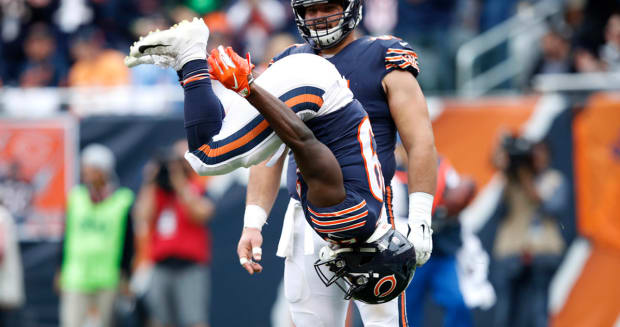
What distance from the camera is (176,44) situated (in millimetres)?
2822

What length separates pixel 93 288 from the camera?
7055 mm

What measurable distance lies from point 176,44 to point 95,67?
19.4ft

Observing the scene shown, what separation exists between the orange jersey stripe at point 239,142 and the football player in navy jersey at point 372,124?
0.59 meters

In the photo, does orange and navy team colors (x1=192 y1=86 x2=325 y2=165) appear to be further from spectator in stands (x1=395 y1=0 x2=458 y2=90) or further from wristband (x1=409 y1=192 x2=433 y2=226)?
spectator in stands (x1=395 y1=0 x2=458 y2=90)

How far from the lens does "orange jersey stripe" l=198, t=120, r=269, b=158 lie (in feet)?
9.25

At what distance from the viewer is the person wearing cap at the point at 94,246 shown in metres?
7.04

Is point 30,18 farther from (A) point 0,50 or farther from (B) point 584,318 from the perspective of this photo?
(B) point 584,318

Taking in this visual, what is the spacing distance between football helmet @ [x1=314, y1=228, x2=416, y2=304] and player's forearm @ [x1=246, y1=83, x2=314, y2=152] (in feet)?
1.59

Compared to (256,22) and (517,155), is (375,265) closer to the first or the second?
(517,155)

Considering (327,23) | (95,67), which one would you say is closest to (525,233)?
(327,23)

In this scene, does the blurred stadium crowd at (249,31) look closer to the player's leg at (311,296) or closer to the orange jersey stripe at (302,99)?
the player's leg at (311,296)

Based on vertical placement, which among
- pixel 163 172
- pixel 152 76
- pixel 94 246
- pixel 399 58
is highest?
→ pixel 399 58

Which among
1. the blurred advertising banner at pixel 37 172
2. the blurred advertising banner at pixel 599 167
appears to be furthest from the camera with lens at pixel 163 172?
the blurred advertising banner at pixel 599 167

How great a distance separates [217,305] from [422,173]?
471 cm
